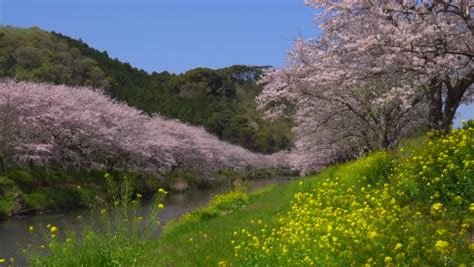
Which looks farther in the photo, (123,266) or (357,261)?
(123,266)

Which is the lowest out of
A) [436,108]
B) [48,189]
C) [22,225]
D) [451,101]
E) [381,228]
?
[22,225]

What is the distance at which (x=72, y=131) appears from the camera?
38156mm

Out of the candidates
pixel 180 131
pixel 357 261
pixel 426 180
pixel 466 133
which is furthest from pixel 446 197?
pixel 180 131

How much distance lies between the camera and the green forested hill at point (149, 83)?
84.9 meters

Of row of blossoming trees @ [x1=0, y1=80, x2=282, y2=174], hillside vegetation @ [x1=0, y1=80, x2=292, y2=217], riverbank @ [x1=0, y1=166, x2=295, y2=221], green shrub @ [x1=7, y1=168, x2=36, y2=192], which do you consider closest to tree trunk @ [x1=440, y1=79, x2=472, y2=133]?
riverbank @ [x1=0, y1=166, x2=295, y2=221]

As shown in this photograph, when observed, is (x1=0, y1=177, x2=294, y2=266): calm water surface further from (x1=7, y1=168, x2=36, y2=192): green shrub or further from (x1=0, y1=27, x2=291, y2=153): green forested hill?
(x1=0, y1=27, x2=291, y2=153): green forested hill

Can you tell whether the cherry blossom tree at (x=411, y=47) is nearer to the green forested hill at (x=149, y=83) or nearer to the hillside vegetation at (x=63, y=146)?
the hillside vegetation at (x=63, y=146)

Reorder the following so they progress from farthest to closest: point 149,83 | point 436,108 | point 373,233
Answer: point 149,83 < point 436,108 < point 373,233

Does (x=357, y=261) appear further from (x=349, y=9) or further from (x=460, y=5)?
(x=349, y=9)

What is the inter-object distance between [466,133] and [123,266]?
691 cm

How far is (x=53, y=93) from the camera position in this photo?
38.1 m

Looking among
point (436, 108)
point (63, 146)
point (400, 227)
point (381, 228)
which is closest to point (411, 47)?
point (436, 108)

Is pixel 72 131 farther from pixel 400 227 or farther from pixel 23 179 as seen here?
pixel 400 227

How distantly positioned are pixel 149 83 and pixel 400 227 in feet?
423
